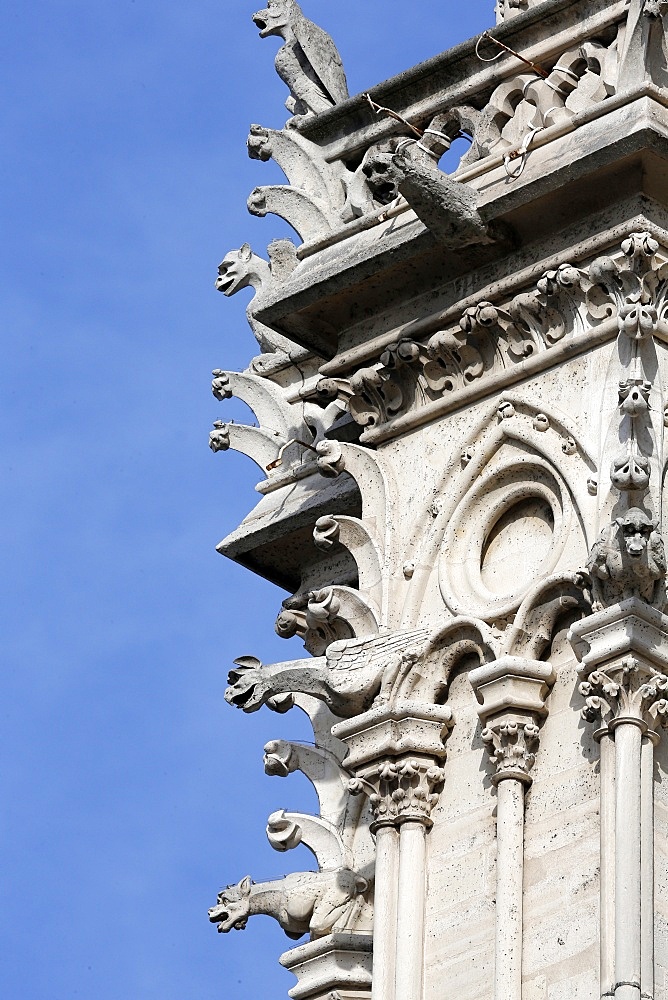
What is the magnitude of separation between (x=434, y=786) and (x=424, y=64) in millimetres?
4343

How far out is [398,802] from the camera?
18141 mm

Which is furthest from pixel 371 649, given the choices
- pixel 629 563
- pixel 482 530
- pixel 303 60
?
pixel 303 60

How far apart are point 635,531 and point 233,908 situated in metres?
3.71

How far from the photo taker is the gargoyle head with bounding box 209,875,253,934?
19.8 m

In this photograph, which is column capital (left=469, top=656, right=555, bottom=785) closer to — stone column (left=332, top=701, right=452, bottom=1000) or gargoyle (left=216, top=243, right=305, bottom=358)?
stone column (left=332, top=701, right=452, bottom=1000)

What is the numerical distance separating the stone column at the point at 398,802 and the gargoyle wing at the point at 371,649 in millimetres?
324

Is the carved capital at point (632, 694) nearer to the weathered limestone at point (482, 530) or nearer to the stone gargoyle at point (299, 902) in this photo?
the weathered limestone at point (482, 530)

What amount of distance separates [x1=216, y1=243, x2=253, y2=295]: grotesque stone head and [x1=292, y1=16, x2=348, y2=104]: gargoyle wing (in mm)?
1057

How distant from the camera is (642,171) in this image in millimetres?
18422

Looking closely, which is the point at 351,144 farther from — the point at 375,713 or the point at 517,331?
the point at 375,713

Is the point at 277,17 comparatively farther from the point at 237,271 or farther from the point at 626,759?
the point at 626,759

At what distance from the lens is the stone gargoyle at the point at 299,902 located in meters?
19.3

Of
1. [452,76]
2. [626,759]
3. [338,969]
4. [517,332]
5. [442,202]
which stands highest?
[452,76]

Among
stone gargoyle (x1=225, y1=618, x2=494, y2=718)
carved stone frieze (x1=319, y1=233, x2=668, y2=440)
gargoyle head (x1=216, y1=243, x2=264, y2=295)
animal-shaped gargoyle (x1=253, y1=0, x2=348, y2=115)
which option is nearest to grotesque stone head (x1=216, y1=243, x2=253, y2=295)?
gargoyle head (x1=216, y1=243, x2=264, y2=295)
